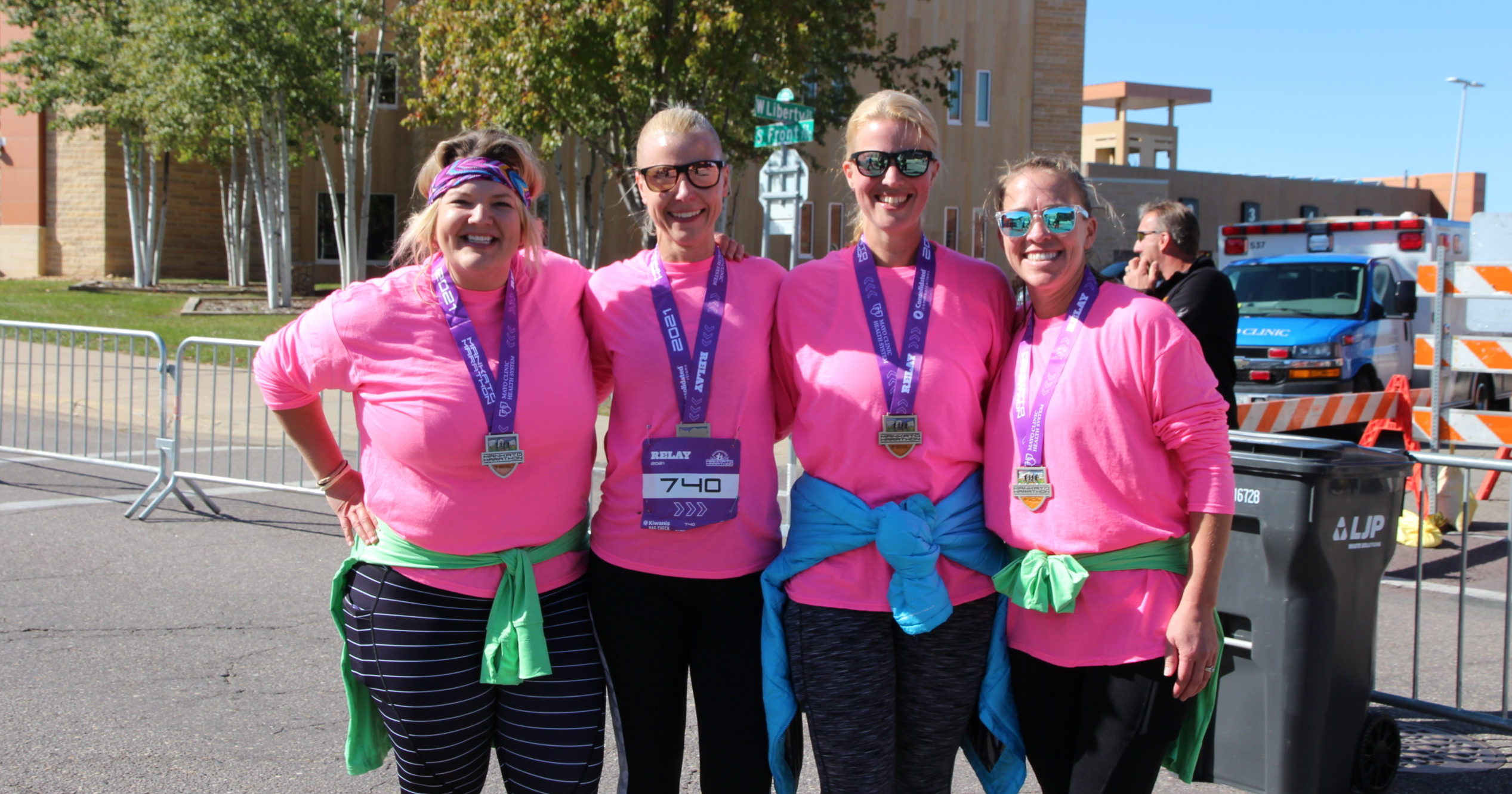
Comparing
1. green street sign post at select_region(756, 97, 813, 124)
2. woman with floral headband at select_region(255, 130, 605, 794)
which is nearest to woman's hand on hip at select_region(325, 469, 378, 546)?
woman with floral headband at select_region(255, 130, 605, 794)

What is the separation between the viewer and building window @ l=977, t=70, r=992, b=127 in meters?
32.8

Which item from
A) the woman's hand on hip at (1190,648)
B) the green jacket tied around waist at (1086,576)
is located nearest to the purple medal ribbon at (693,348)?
the green jacket tied around waist at (1086,576)

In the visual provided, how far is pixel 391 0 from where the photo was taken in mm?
29172

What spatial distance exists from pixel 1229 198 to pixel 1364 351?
88.2ft

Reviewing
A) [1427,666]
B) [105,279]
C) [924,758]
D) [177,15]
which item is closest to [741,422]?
[924,758]

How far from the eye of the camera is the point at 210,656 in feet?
17.0

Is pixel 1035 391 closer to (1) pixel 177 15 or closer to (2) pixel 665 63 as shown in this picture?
(2) pixel 665 63

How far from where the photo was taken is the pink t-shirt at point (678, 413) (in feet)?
9.29

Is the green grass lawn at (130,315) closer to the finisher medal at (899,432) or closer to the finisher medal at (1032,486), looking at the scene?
the finisher medal at (899,432)

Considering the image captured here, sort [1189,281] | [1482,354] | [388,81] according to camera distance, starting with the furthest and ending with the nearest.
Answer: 1. [388,81]
2. [1482,354]
3. [1189,281]

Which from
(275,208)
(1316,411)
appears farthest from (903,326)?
(275,208)

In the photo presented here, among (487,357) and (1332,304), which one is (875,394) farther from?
(1332,304)

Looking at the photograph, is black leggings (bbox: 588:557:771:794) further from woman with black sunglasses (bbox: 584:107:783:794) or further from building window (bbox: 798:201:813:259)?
building window (bbox: 798:201:813:259)

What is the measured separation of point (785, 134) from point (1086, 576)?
26.9ft
